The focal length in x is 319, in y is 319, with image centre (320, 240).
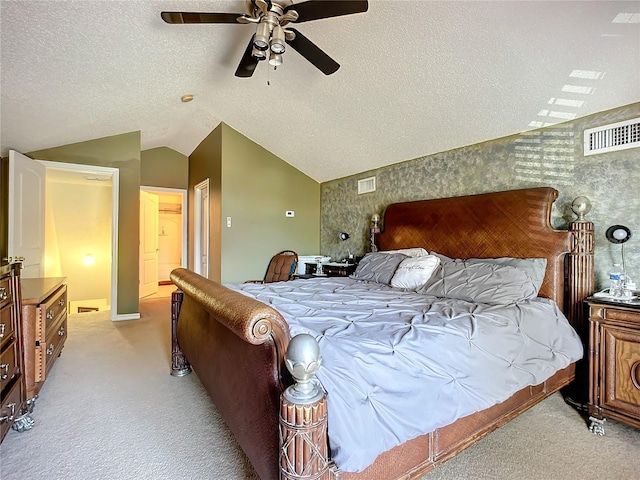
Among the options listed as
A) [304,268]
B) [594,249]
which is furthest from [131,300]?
[594,249]

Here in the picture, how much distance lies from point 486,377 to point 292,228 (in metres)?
3.97

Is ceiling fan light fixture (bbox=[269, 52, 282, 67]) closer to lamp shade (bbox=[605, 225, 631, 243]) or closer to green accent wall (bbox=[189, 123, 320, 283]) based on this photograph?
lamp shade (bbox=[605, 225, 631, 243])

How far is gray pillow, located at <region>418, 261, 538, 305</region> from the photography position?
221cm

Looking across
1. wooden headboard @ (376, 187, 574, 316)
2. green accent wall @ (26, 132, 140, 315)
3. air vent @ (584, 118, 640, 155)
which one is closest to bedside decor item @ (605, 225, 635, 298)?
wooden headboard @ (376, 187, 574, 316)

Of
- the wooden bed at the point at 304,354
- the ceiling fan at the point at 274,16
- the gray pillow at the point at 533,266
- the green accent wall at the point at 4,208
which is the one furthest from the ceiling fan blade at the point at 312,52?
the green accent wall at the point at 4,208

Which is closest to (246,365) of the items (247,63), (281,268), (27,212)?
(247,63)

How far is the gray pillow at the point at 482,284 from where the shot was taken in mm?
2209

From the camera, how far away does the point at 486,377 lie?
1577 mm

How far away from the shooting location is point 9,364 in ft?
6.01

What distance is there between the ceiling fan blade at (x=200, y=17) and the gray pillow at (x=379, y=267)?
7.68 ft

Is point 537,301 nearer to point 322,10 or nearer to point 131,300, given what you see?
point 322,10

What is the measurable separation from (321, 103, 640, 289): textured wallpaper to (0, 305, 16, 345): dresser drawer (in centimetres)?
365

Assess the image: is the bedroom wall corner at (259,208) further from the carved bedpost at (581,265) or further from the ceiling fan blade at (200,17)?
the carved bedpost at (581,265)

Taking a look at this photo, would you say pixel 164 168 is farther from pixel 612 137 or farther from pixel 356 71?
pixel 612 137
